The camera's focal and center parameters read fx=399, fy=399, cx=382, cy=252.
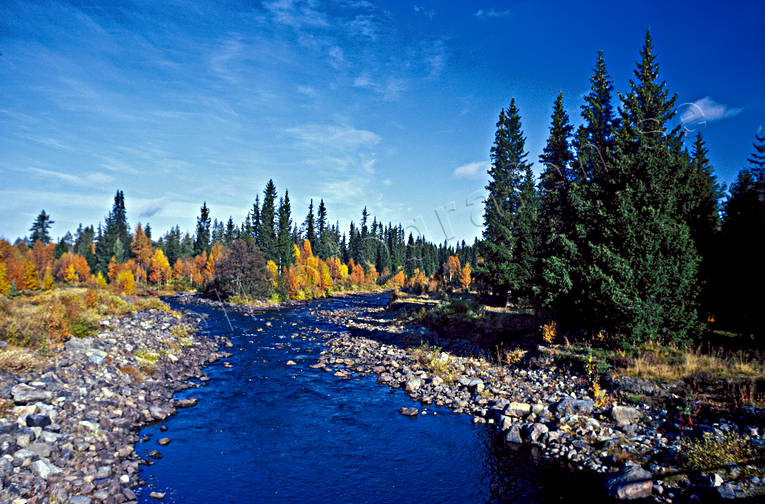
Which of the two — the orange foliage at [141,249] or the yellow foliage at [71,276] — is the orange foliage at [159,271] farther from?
the yellow foliage at [71,276]

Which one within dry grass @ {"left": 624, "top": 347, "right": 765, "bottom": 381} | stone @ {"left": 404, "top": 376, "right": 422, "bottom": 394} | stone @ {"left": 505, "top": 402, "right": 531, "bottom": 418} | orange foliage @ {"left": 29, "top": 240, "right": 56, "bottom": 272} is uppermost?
orange foliage @ {"left": 29, "top": 240, "right": 56, "bottom": 272}

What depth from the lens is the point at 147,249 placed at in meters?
94.9

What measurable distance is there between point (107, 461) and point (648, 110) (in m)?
28.8

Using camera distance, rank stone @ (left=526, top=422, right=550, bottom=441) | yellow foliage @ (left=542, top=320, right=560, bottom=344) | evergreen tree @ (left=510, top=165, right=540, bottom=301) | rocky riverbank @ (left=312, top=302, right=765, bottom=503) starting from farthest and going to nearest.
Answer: evergreen tree @ (left=510, top=165, right=540, bottom=301)
yellow foliage @ (left=542, top=320, right=560, bottom=344)
stone @ (left=526, top=422, right=550, bottom=441)
rocky riverbank @ (left=312, top=302, right=765, bottom=503)

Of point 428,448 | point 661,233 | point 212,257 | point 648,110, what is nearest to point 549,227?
point 648,110

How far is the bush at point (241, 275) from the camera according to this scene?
60.6 meters

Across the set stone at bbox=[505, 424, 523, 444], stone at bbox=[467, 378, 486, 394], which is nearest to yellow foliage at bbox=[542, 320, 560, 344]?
stone at bbox=[467, 378, 486, 394]

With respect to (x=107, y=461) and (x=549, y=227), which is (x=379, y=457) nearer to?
(x=107, y=461)

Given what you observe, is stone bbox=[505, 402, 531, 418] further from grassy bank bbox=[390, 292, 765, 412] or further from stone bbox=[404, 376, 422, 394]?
stone bbox=[404, 376, 422, 394]

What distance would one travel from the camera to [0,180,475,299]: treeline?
2411 inches

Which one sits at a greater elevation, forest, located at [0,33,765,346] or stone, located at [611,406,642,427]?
forest, located at [0,33,765,346]

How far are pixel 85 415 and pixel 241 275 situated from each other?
4975cm

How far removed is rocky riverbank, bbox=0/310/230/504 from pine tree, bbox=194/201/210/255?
8285cm

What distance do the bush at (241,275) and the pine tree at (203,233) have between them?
3907 cm
